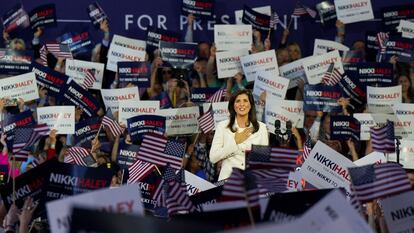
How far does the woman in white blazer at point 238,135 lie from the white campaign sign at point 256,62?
309 centimetres

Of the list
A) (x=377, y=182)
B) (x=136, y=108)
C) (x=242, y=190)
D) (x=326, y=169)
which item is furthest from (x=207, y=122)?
(x=242, y=190)

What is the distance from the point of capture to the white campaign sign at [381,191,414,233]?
6.03m

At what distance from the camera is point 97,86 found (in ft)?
42.0

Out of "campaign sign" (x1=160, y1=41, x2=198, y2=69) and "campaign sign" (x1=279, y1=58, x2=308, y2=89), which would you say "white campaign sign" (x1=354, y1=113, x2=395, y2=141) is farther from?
"campaign sign" (x1=160, y1=41, x2=198, y2=69)

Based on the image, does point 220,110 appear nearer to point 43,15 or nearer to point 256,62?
point 256,62

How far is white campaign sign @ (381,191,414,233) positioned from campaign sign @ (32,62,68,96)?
22.0 feet

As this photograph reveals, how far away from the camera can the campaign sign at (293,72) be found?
12562mm

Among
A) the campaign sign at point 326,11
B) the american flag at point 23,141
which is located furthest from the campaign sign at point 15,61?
the campaign sign at point 326,11

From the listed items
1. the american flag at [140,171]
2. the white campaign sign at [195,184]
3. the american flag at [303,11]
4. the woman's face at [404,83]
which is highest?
the american flag at [303,11]

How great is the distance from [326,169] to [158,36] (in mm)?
5212

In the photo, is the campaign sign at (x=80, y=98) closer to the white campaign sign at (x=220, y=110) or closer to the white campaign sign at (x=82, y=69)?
the white campaign sign at (x=82, y=69)

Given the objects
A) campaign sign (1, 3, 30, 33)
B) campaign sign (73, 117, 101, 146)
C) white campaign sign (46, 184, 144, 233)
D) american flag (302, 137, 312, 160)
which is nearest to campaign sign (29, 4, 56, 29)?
campaign sign (1, 3, 30, 33)

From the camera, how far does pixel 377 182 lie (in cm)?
643

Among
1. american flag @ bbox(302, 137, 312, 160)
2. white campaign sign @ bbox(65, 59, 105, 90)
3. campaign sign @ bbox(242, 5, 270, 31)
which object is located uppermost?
campaign sign @ bbox(242, 5, 270, 31)
